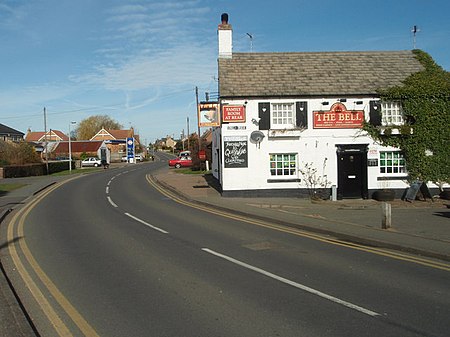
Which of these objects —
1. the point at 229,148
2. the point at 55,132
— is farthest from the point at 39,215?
the point at 55,132

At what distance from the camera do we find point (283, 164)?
2244cm

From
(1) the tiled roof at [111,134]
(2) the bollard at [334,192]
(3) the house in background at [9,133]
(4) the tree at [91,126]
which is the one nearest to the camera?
(2) the bollard at [334,192]

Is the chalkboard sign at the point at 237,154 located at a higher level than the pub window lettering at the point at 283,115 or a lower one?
lower

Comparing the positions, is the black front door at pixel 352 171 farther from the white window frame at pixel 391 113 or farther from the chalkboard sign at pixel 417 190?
the chalkboard sign at pixel 417 190

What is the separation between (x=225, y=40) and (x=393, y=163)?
11.0 meters

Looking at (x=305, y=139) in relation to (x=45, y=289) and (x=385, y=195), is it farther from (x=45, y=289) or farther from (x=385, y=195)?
(x=45, y=289)

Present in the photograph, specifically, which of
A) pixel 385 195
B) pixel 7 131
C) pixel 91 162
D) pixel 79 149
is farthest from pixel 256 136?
pixel 7 131

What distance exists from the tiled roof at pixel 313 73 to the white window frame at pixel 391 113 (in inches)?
36.9

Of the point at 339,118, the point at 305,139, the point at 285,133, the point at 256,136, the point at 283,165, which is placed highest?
the point at 339,118

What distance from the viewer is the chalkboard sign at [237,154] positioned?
2203cm

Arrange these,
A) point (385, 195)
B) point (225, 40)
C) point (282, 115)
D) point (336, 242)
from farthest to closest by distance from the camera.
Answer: point (225, 40) → point (282, 115) → point (385, 195) → point (336, 242)

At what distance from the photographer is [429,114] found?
2206 cm

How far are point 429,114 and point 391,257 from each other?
15.0 m

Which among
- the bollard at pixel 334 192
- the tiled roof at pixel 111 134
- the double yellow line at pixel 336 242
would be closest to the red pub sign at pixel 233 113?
the double yellow line at pixel 336 242
